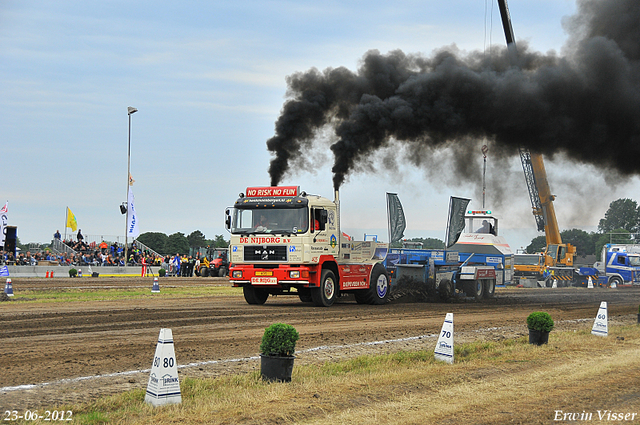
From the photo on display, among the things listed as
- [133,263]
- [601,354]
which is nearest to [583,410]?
[601,354]

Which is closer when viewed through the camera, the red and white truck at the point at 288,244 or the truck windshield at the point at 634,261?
the red and white truck at the point at 288,244

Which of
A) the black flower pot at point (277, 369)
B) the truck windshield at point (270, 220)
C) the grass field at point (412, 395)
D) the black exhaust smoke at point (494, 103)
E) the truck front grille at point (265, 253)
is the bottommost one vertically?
the grass field at point (412, 395)

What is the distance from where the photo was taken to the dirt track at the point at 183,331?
327 inches

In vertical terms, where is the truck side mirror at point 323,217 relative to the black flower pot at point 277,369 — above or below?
above

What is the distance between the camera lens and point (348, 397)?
7656 millimetres

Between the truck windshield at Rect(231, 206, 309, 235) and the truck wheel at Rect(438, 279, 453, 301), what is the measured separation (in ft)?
23.6

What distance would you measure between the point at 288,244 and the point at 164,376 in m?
12.0

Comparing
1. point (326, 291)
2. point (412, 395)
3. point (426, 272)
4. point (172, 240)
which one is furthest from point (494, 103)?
point (172, 240)

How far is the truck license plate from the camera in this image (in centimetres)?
1870

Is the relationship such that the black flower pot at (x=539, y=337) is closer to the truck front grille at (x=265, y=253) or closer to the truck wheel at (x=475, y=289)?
the truck front grille at (x=265, y=253)

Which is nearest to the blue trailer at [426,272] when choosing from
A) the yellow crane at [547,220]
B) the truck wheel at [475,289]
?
the truck wheel at [475,289]

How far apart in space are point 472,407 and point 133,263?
151ft

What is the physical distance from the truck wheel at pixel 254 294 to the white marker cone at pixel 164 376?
537 inches

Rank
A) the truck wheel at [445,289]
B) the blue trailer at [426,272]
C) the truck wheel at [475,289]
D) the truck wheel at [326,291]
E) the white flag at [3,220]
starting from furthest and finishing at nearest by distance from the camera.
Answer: the white flag at [3,220], the truck wheel at [475,289], the truck wheel at [445,289], the blue trailer at [426,272], the truck wheel at [326,291]
